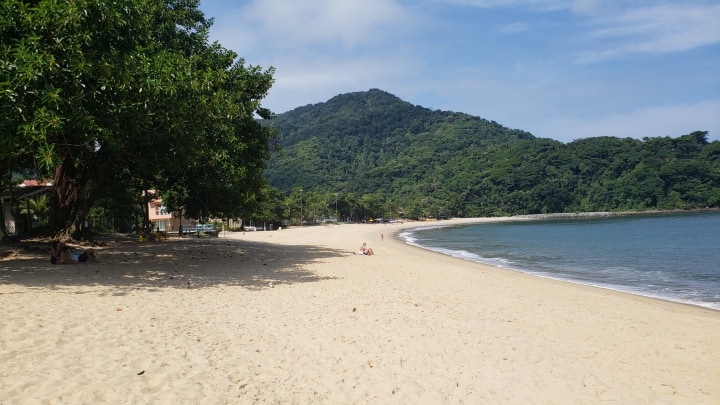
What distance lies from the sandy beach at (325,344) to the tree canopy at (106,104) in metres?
3.32

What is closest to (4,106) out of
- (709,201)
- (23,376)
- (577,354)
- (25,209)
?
(23,376)

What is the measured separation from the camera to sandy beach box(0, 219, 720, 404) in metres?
5.04

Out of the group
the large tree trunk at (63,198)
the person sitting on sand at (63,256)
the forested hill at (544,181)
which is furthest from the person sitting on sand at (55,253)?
the forested hill at (544,181)

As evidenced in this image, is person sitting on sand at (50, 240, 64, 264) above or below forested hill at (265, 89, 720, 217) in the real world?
below

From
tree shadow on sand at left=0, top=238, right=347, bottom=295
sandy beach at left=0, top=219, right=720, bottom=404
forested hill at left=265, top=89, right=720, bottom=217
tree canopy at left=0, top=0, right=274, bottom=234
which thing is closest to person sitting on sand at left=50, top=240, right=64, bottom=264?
tree shadow on sand at left=0, top=238, right=347, bottom=295

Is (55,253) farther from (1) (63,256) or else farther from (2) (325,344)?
(2) (325,344)

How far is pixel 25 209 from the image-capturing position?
26500 mm

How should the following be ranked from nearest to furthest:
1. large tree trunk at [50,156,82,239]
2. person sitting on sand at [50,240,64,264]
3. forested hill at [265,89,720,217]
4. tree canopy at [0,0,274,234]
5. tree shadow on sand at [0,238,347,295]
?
tree canopy at [0,0,274,234] < tree shadow on sand at [0,238,347,295] < person sitting on sand at [50,240,64,264] < large tree trunk at [50,156,82,239] < forested hill at [265,89,720,217]

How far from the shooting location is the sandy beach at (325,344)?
504cm

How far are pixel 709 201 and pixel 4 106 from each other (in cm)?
15804

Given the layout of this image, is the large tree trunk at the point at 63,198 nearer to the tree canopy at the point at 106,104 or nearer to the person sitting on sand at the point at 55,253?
the tree canopy at the point at 106,104

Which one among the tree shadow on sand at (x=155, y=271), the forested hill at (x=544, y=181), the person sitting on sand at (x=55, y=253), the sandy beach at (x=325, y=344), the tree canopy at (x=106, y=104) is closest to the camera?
the sandy beach at (x=325, y=344)

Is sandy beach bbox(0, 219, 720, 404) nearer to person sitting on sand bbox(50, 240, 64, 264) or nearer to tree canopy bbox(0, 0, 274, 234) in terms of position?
person sitting on sand bbox(50, 240, 64, 264)

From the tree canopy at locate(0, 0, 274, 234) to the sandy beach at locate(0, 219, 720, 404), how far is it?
10.9 feet
